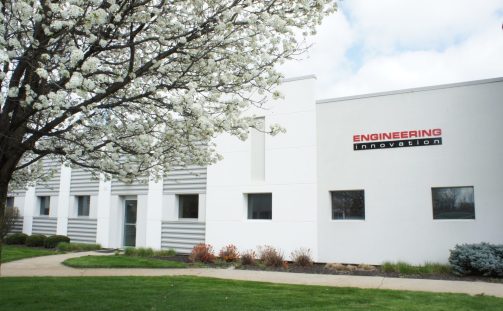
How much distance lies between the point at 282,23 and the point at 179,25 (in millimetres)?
1507

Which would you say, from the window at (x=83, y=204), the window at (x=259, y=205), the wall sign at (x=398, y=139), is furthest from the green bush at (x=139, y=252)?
the wall sign at (x=398, y=139)

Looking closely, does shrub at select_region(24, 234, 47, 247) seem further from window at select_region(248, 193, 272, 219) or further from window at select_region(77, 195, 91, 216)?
window at select_region(248, 193, 272, 219)

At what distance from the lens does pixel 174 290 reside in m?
9.35

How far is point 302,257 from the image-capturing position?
1434cm

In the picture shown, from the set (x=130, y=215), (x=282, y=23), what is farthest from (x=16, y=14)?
(x=130, y=215)

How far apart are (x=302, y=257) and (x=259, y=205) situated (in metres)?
2.95

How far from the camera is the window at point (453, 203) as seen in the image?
42.8ft

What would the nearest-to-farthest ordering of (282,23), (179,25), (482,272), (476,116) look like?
(282,23)
(179,25)
(482,272)
(476,116)

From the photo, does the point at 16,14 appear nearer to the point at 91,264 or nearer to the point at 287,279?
the point at 287,279

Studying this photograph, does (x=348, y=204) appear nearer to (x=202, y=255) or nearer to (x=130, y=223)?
(x=202, y=255)

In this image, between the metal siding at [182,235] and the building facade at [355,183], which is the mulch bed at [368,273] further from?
the metal siding at [182,235]

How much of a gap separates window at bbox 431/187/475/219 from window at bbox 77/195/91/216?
16.0 m

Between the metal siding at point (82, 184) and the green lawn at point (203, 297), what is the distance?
10.9 m

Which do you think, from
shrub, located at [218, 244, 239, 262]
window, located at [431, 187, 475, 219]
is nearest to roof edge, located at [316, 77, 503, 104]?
window, located at [431, 187, 475, 219]
